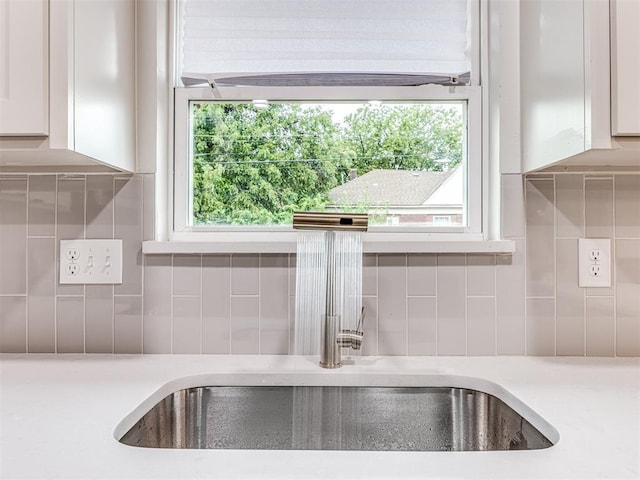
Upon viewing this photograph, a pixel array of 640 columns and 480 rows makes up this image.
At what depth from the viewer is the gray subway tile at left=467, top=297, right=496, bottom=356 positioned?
112 cm

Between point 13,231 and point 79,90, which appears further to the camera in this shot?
point 13,231

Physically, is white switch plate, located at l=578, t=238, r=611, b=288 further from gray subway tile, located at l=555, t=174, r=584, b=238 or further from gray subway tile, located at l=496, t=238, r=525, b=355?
gray subway tile, located at l=496, t=238, r=525, b=355

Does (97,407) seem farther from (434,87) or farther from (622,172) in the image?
(622,172)

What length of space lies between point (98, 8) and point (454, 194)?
0.96 m

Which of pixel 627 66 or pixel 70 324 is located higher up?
pixel 627 66

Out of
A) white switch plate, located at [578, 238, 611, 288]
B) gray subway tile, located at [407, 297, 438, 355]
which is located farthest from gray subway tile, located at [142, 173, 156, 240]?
white switch plate, located at [578, 238, 611, 288]

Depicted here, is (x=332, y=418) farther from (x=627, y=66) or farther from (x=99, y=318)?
(x=627, y=66)

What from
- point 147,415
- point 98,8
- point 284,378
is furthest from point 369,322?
point 98,8

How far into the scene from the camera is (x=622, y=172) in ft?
3.63

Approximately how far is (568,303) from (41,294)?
4.36ft

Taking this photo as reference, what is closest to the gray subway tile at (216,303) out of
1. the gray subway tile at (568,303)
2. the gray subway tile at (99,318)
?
the gray subway tile at (99,318)

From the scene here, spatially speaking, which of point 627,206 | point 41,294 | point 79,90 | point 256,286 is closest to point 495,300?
point 627,206

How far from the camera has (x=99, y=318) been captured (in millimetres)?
1136

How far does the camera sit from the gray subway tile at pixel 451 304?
1.12 m
